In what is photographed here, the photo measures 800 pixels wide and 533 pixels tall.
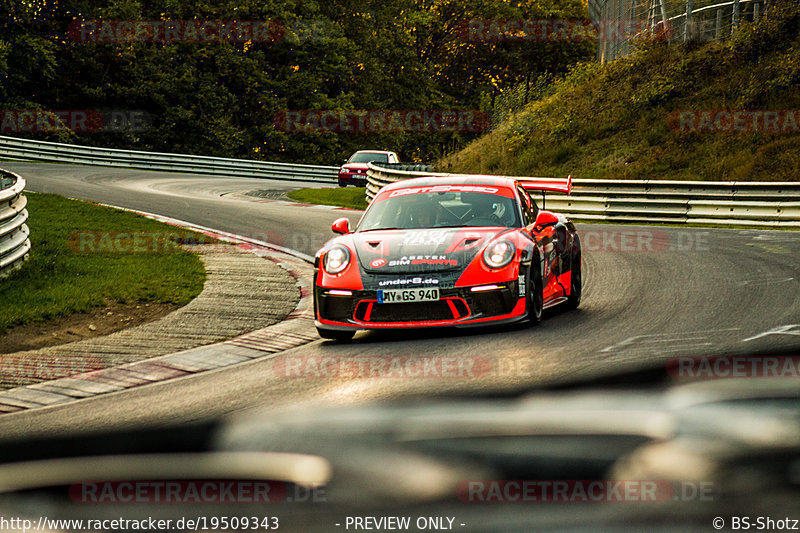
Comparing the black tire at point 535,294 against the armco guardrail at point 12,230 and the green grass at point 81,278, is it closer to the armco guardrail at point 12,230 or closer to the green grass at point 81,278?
the green grass at point 81,278

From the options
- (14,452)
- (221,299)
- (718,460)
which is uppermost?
(718,460)

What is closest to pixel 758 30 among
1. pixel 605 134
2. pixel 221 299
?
pixel 605 134

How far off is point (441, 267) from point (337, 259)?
968 mm

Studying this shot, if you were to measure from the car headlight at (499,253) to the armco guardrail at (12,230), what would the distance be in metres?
5.65

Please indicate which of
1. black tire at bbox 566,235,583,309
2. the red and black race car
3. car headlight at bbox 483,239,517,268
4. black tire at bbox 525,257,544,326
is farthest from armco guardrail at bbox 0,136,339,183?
car headlight at bbox 483,239,517,268

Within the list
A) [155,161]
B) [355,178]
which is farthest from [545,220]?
[155,161]

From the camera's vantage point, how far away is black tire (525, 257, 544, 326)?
7484 millimetres

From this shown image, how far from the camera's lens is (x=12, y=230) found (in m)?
10.3

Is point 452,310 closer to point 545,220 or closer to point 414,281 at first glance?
point 414,281

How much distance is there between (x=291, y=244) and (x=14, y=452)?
12276 millimetres

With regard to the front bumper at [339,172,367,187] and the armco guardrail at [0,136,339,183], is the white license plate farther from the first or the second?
the armco guardrail at [0,136,339,183]

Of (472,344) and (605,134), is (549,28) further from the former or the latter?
(472,344)

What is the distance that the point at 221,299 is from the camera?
32.7 ft

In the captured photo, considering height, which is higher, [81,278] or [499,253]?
[499,253]
